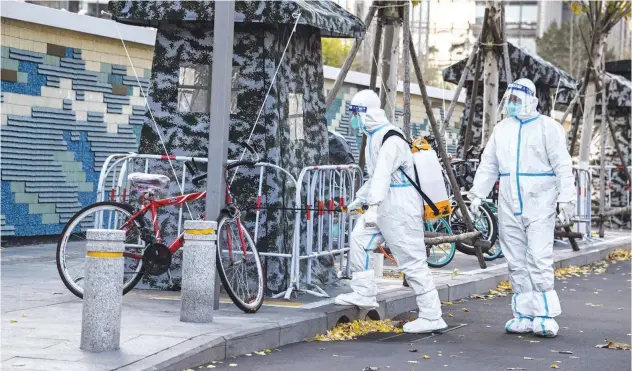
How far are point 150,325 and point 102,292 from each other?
128 centimetres

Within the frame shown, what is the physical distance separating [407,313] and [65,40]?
7.06 meters

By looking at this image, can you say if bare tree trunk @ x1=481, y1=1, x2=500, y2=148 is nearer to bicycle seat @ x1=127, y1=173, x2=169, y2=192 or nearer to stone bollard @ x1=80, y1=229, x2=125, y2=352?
bicycle seat @ x1=127, y1=173, x2=169, y2=192

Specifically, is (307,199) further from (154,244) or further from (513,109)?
(513,109)

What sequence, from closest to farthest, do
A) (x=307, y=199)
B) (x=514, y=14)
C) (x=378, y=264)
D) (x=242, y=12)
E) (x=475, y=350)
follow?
1. (x=475, y=350)
2. (x=242, y=12)
3. (x=307, y=199)
4. (x=378, y=264)
5. (x=514, y=14)

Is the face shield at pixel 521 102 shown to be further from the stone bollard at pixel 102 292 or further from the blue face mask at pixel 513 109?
the stone bollard at pixel 102 292

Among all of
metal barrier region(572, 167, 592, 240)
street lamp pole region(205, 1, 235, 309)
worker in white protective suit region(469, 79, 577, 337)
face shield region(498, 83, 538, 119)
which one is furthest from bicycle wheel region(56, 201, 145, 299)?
metal barrier region(572, 167, 592, 240)

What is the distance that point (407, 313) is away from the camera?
11.9 meters

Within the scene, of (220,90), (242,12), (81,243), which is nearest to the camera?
(220,90)

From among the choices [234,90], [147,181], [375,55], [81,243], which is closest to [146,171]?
[147,181]

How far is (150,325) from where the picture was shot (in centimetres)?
902

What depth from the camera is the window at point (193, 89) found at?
11.7m

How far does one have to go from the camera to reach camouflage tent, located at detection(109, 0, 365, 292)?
37.1 ft

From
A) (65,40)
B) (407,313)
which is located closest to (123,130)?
(65,40)

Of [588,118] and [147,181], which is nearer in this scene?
[147,181]
